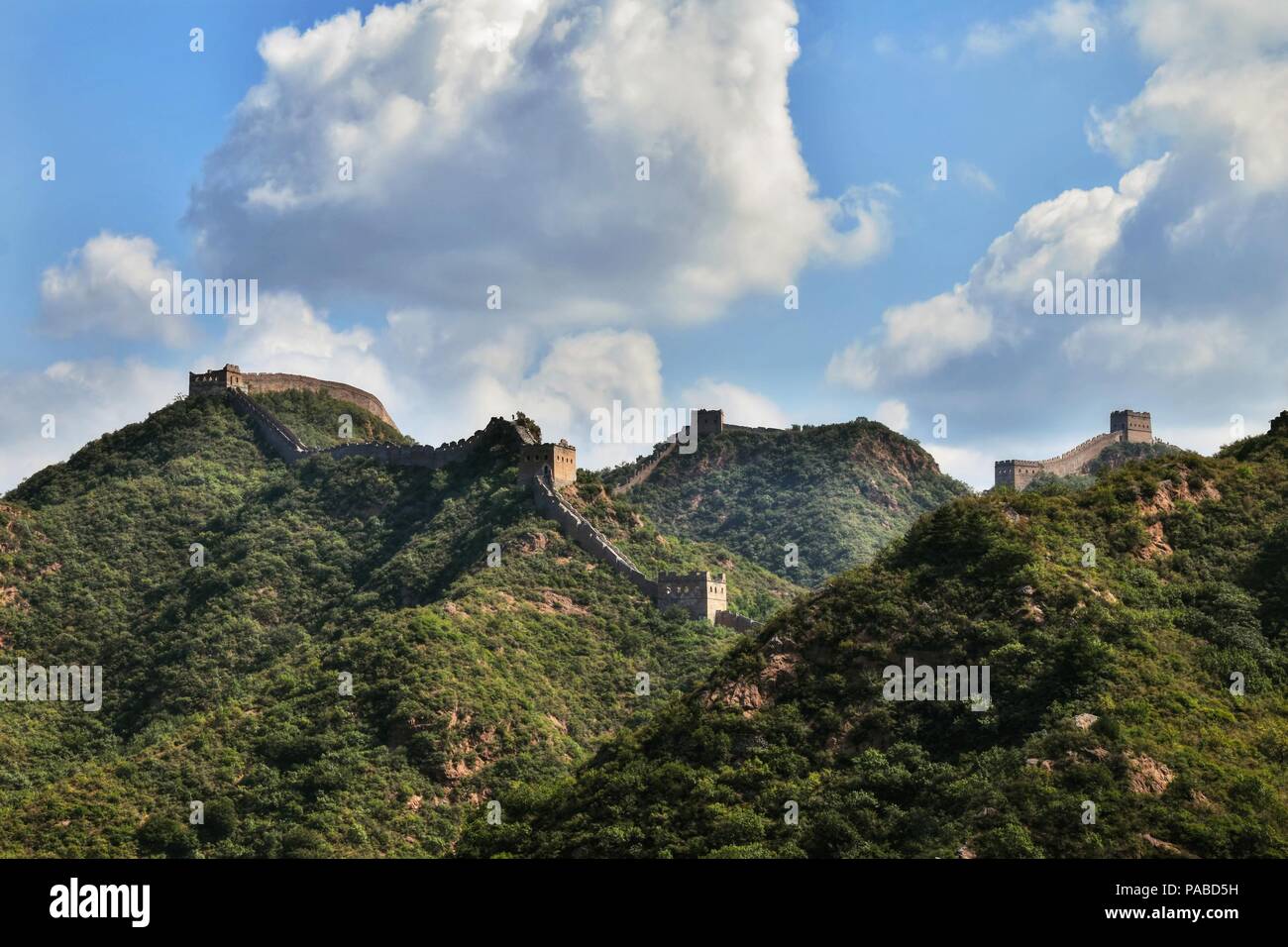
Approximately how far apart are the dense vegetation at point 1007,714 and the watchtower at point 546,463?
122 ft

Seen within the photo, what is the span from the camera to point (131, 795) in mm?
64438

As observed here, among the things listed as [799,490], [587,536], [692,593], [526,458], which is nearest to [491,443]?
[526,458]

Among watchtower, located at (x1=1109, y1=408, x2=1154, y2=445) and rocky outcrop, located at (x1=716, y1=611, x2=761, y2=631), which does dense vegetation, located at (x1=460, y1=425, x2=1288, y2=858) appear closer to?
rocky outcrop, located at (x1=716, y1=611, x2=761, y2=631)

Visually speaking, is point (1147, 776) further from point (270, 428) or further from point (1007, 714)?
point (270, 428)

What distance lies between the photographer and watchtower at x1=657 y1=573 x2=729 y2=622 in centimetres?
8450

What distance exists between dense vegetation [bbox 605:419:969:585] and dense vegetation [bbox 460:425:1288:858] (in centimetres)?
6037

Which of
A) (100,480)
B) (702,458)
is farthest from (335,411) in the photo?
(702,458)

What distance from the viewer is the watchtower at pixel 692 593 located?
8450 cm

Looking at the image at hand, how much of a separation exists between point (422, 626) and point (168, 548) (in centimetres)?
2585

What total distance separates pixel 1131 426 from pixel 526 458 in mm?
59103

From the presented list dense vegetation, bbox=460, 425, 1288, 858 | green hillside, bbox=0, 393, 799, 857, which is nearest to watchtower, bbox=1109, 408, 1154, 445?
green hillside, bbox=0, 393, 799, 857

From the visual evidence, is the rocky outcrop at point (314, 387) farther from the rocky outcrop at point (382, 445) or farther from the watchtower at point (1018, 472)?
the watchtower at point (1018, 472)

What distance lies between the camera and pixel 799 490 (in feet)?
414
